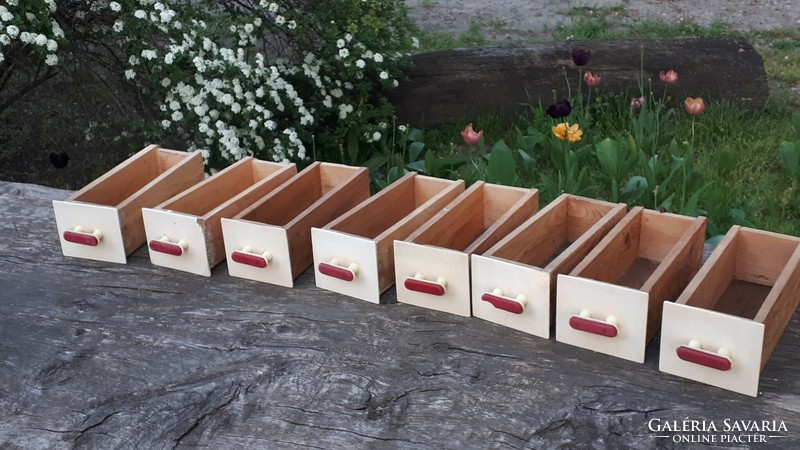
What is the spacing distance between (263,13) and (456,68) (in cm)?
118

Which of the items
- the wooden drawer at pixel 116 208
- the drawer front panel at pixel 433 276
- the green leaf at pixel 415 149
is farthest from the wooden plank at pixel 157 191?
the green leaf at pixel 415 149

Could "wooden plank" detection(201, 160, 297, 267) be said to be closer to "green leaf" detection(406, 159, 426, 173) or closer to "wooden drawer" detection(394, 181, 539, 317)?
"wooden drawer" detection(394, 181, 539, 317)

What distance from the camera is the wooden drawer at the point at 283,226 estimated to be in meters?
1.79

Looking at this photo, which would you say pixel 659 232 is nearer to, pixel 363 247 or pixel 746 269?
pixel 746 269

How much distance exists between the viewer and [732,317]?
1355 mm

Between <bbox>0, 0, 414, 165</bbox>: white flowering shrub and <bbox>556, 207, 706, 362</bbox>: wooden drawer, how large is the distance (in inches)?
89.8

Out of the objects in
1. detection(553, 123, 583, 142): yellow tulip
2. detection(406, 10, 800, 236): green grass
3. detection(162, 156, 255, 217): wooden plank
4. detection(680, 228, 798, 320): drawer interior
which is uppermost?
detection(162, 156, 255, 217): wooden plank

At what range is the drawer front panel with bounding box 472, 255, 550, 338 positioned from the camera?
1.54 metres

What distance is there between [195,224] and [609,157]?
224 cm

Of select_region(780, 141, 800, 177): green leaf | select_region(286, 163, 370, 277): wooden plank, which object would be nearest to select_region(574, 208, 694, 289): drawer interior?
select_region(286, 163, 370, 277): wooden plank

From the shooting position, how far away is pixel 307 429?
1406 mm

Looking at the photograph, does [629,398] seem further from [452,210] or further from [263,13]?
[263,13]

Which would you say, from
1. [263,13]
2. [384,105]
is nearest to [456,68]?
[384,105]

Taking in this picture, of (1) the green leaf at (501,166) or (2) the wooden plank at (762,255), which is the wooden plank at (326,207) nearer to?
(2) the wooden plank at (762,255)
